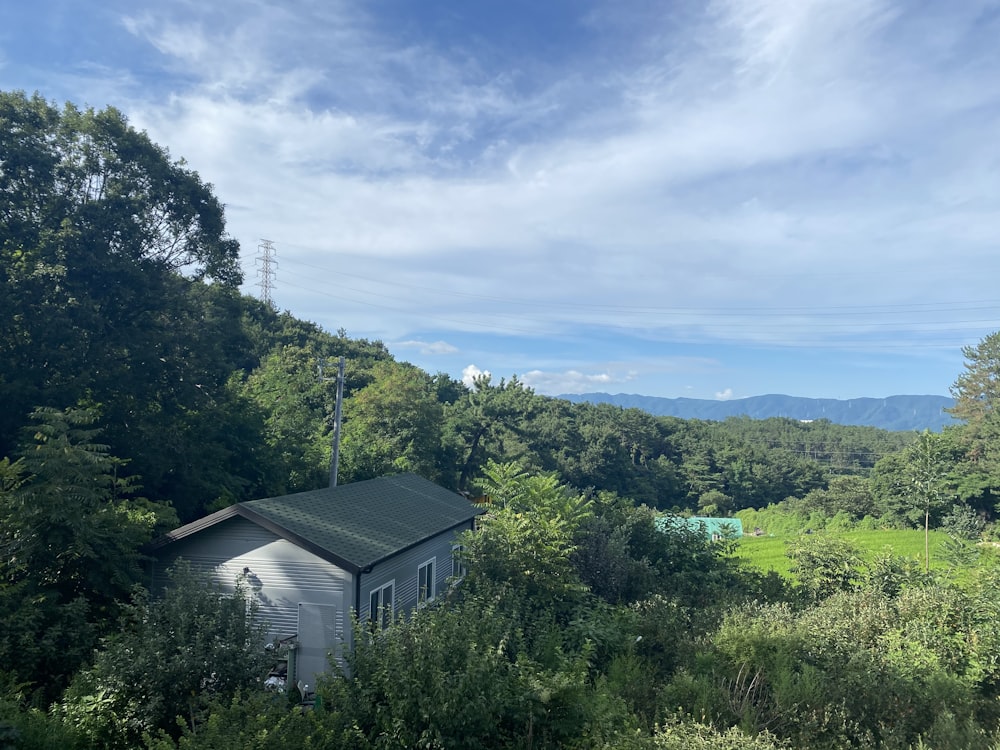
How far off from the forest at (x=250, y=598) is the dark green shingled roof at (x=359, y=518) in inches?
64.2

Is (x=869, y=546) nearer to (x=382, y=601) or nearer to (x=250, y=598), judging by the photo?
(x=382, y=601)

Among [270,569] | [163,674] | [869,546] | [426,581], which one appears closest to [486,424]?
[869,546]

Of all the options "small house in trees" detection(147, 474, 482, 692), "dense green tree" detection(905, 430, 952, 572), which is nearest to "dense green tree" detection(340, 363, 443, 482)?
"small house in trees" detection(147, 474, 482, 692)

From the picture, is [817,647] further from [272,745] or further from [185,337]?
[185,337]

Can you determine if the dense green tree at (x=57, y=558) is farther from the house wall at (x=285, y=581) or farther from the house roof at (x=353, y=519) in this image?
the house roof at (x=353, y=519)

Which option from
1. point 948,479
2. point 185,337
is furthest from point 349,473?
point 948,479

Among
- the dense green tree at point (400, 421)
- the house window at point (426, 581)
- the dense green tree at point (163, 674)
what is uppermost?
the dense green tree at point (400, 421)

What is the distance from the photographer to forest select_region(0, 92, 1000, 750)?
7582 millimetres

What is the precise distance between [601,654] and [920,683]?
5.45 metres

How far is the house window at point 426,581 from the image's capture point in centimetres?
1586

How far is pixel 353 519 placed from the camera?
14.5 m

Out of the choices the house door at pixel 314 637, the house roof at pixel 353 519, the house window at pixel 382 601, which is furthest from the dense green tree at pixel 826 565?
the house door at pixel 314 637

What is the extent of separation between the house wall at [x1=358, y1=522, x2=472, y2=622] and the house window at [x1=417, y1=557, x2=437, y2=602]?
175 millimetres

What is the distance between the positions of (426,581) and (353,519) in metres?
3.26
